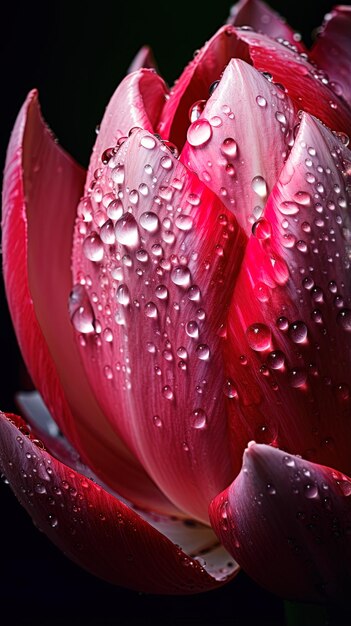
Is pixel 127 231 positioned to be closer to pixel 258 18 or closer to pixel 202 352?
pixel 202 352

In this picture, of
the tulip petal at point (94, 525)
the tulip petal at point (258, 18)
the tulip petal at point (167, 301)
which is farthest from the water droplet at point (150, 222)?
the tulip petal at point (258, 18)

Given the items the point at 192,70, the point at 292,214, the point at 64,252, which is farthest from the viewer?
the point at 64,252

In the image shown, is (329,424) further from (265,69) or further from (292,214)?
(265,69)

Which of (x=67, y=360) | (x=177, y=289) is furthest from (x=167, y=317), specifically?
(x=67, y=360)

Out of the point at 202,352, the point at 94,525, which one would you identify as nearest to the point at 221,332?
the point at 202,352

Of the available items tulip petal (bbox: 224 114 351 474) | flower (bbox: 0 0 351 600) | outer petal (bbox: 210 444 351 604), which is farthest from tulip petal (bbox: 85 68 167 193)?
outer petal (bbox: 210 444 351 604)

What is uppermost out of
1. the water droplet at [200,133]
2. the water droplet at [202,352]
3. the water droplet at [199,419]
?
the water droplet at [200,133]

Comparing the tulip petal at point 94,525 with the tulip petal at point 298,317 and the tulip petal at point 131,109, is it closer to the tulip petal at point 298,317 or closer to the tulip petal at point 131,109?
the tulip petal at point 298,317
